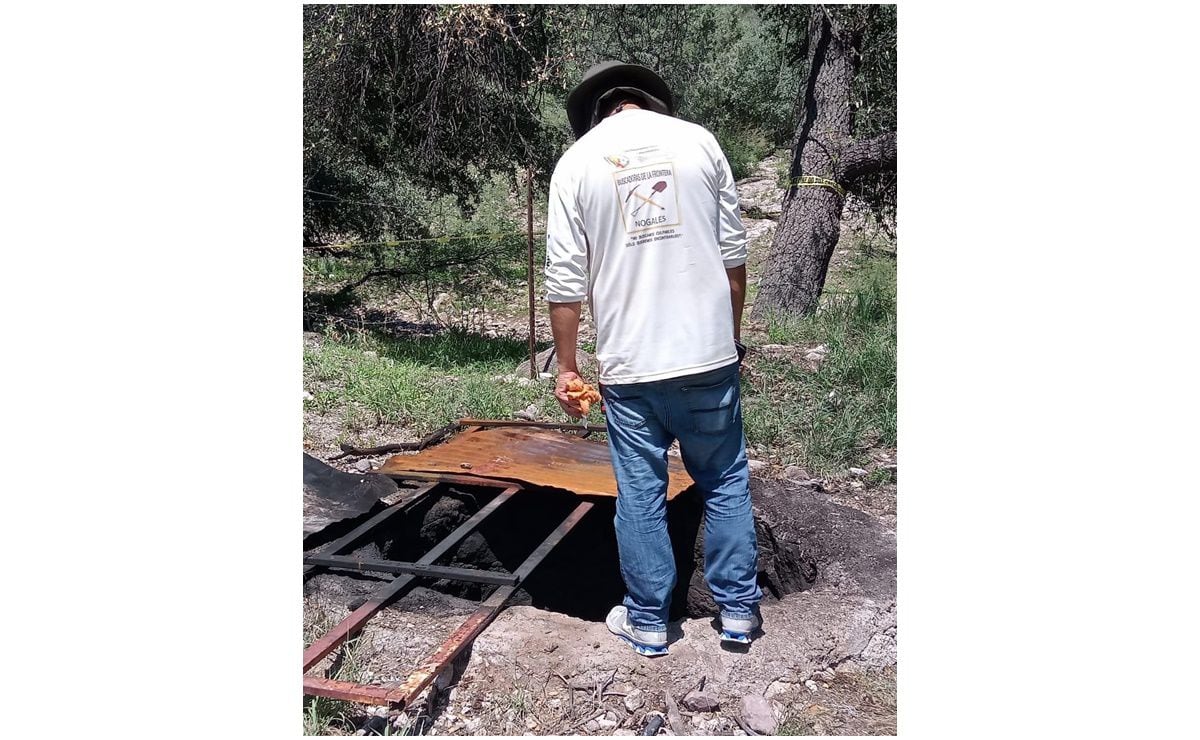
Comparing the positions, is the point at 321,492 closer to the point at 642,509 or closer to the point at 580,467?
the point at 580,467

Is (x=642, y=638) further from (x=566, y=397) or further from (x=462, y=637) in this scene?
(x=566, y=397)

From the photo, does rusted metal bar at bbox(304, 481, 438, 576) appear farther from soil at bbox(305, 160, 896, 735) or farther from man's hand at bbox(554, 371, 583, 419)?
man's hand at bbox(554, 371, 583, 419)

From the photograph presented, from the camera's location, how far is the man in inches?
102

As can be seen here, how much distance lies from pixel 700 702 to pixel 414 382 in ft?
11.2

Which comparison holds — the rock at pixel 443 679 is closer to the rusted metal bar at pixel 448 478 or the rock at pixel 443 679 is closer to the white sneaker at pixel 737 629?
the white sneaker at pixel 737 629

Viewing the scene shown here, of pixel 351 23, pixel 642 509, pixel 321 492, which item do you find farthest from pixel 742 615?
pixel 351 23

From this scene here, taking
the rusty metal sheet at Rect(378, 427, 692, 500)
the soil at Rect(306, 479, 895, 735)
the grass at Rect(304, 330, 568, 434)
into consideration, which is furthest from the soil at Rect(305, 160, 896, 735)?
the grass at Rect(304, 330, 568, 434)

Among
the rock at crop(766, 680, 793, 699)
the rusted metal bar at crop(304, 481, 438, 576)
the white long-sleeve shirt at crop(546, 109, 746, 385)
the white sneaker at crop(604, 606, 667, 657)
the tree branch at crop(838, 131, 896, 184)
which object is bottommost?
the rock at crop(766, 680, 793, 699)

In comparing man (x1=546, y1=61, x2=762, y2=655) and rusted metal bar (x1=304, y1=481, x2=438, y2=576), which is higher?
man (x1=546, y1=61, x2=762, y2=655)

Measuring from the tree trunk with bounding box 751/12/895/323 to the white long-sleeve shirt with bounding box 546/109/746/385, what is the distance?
4.43 meters

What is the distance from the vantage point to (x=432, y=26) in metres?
5.82

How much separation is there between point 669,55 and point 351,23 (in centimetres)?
238

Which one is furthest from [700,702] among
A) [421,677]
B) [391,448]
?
[391,448]

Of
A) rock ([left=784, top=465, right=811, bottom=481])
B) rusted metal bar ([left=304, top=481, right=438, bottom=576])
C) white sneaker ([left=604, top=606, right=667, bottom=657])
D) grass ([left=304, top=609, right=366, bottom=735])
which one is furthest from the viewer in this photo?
rock ([left=784, top=465, right=811, bottom=481])
